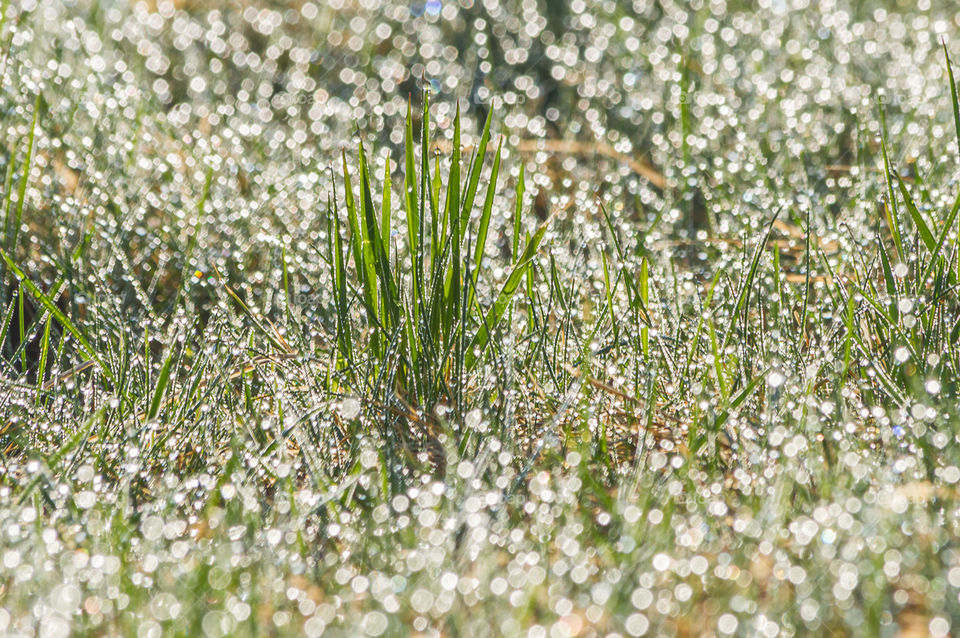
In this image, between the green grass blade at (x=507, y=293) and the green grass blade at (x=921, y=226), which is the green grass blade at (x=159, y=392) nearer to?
the green grass blade at (x=507, y=293)

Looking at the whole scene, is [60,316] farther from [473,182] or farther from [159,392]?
[473,182]

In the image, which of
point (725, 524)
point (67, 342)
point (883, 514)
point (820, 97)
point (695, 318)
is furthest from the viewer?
point (820, 97)

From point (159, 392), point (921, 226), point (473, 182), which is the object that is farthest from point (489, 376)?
point (921, 226)

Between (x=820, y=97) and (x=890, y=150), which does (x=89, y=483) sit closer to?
(x=890, y=150)

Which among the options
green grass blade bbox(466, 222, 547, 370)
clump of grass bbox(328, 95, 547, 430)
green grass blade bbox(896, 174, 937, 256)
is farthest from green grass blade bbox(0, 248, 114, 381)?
green grass blade bbox(896, 174, 937, 256)

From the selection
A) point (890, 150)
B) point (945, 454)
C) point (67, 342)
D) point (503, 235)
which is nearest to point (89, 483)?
point (67, 342)

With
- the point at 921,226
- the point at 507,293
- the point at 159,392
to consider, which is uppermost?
the point at 921,226

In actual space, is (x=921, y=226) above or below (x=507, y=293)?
above

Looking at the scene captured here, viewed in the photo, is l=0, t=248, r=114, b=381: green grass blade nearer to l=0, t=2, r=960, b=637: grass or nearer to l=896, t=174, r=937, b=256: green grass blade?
l=0, t=2, r=960, b=637: grass

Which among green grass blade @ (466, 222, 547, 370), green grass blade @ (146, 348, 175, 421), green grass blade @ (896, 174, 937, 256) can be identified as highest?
green grass blade @ (896, 174, 937, 256)
